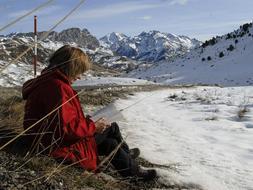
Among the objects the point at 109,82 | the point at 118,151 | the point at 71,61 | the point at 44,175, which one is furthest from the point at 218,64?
the point at 44,175

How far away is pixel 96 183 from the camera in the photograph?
3.54 meters

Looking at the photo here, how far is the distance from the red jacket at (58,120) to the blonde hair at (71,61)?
7 cm

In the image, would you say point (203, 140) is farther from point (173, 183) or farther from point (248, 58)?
point (248, 58)

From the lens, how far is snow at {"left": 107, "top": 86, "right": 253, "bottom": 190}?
15.6ft

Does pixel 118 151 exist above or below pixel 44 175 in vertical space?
below

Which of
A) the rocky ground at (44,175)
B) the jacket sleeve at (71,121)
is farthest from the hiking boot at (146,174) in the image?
the jacket sleeve at (71,121)

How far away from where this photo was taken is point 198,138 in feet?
22.2

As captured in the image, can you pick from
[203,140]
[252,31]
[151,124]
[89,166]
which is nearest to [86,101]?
[151,124]

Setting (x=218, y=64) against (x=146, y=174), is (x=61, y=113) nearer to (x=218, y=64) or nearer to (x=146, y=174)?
(x=146, y=174)

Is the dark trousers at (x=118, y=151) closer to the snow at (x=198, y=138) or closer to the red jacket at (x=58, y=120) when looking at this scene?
the snow at (x=198, y=138)

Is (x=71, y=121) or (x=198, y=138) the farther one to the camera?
(x=198, y=138)

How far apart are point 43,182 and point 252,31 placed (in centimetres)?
3006

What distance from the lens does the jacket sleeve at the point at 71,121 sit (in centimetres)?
374

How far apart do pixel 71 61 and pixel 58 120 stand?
52 cm
